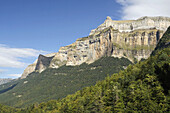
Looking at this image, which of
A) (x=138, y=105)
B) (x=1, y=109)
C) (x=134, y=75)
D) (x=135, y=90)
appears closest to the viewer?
(x=138, y=105)

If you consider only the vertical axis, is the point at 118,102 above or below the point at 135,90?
below

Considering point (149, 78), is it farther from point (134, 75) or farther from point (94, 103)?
point (94, 103)

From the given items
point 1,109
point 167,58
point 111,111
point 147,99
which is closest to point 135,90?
point 147,99

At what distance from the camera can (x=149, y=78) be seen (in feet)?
267

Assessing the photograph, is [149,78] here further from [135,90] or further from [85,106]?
[85,106]

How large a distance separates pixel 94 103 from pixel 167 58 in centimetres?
4048

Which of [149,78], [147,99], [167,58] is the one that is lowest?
[147,99]

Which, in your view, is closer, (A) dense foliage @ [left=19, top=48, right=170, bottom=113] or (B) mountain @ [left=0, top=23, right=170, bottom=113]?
(B) mountain @ [left=0, top=23, right=170, bottom=113]

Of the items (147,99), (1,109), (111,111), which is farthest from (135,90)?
(1,109)

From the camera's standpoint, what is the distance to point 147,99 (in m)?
70.9

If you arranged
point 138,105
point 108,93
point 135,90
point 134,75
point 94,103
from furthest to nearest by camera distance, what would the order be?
1. point 134,75
2. point 108,93
3. point 94,103
4. point 135,90
5. point 138,105

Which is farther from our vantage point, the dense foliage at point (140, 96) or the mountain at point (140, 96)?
the dense foliage at point (140, 96)

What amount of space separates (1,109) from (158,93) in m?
157

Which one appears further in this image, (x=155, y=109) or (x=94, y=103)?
(x=94, y=103)
